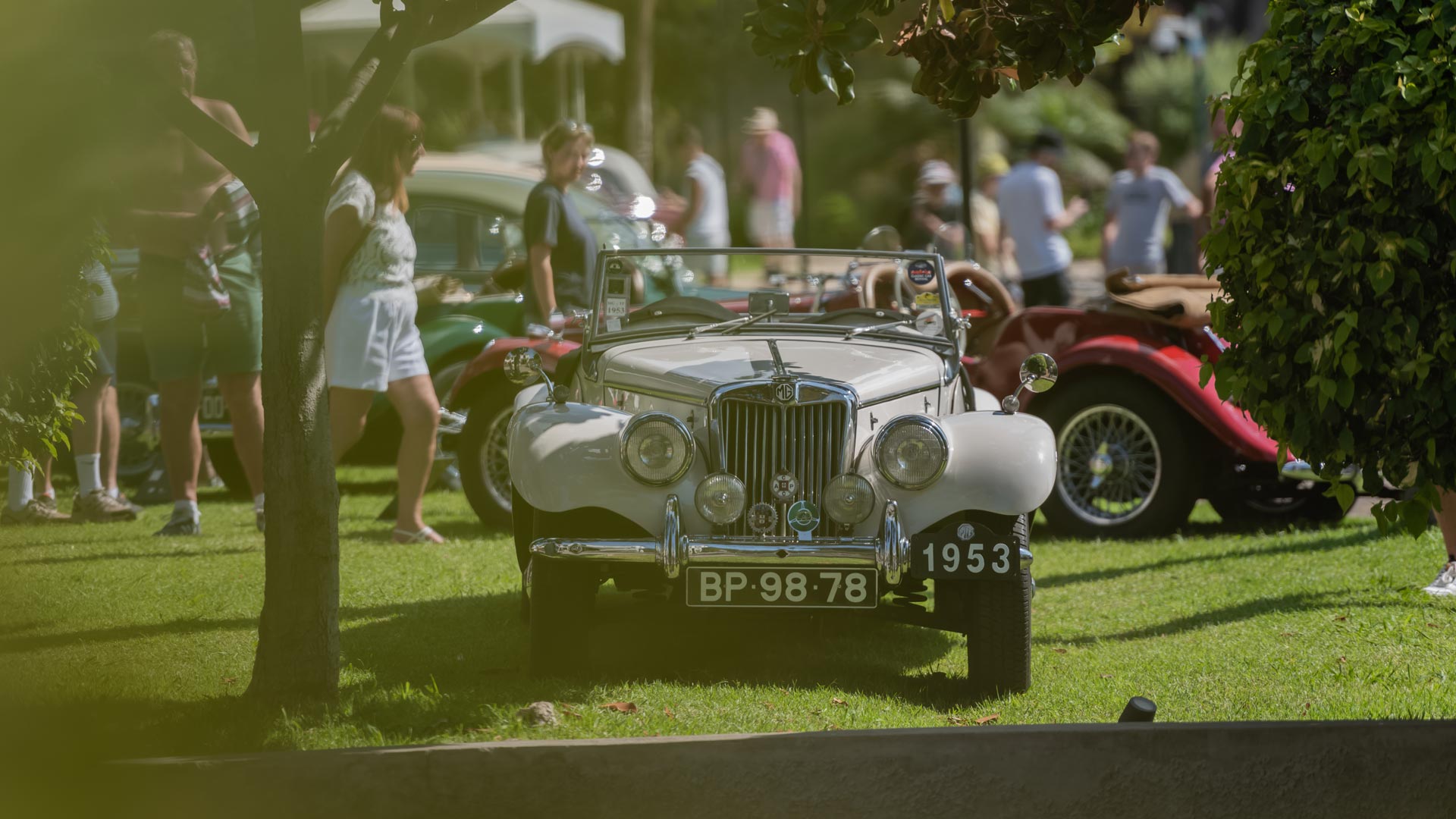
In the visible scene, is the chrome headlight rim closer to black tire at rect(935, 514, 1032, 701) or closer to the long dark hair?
black tire at rect(935, 514, 1032, 701)

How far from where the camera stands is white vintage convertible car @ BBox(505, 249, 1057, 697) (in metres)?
4.94

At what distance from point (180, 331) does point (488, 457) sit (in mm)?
1681

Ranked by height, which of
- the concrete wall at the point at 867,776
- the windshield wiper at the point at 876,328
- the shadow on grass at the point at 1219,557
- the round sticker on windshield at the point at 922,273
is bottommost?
the shadow on grass at the point at 1219,557

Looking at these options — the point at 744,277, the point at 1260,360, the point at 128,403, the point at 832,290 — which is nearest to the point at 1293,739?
the point at 1260,360

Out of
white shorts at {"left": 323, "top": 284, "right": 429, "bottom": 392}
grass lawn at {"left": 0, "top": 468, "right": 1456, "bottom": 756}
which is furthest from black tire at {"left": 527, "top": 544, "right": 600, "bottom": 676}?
white shorts at {"left": 323, "top": 284, "right": 429, "bottom": 392}

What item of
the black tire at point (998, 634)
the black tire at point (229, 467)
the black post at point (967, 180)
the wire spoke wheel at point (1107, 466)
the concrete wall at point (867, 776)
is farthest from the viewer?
the black post at point (967, 180)

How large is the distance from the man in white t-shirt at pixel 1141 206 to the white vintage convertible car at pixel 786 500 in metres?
7.87

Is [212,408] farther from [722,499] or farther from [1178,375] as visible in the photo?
[1178,375]

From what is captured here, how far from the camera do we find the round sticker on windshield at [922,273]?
6.52m

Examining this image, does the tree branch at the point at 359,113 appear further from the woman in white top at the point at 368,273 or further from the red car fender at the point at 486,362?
the red car fender at the point at 486,362

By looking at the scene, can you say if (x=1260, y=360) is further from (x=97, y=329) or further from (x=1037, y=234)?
(x=1037, y=234)

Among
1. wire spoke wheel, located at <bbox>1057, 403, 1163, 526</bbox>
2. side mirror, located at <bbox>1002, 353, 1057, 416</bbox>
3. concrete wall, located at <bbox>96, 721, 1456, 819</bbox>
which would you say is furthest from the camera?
wire spoke wheel, located at <bbox>1057, 403, 1163, 526</bbox>

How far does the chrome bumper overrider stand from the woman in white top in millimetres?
2710

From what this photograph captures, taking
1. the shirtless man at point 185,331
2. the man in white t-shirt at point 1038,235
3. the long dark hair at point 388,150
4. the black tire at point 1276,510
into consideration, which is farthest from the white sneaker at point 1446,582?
the man in white t-shirt at point 1038,235
